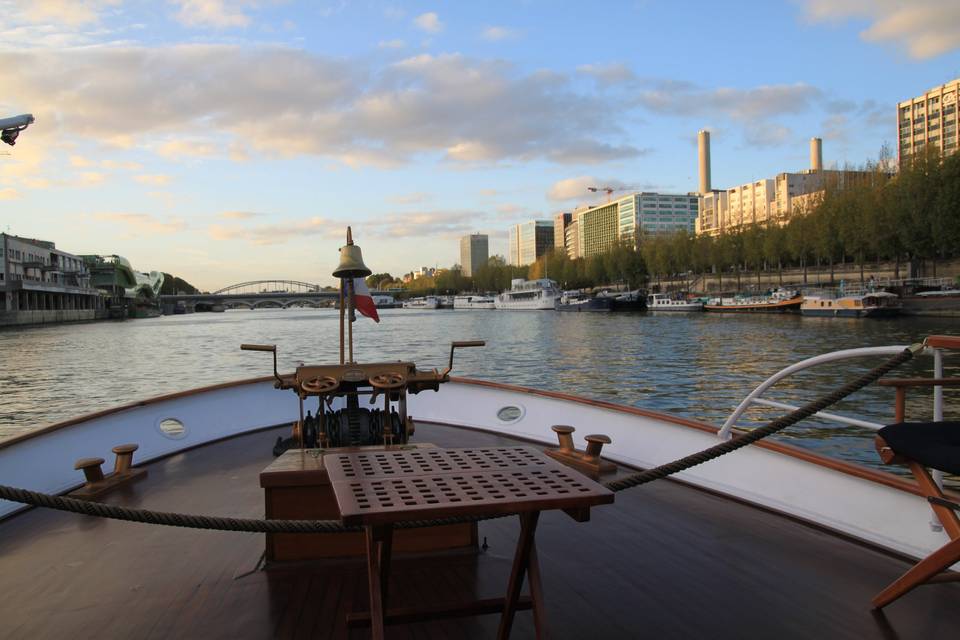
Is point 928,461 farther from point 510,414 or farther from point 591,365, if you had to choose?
point 591,365

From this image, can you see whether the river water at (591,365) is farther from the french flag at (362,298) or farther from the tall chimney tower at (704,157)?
the tall chimney tower at (704,157)

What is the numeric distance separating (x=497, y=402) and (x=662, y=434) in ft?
6.84

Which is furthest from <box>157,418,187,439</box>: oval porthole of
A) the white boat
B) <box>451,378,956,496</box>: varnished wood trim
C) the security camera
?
the white boat

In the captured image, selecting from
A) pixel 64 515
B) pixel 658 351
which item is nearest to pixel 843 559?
pixel 64 515

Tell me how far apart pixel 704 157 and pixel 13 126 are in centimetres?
16199

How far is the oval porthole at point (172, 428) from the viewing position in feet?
17.5

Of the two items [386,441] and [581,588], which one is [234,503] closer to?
[386,441]

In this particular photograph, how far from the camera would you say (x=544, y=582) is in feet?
8.89

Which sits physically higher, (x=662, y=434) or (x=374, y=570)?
(x=374, y=570)

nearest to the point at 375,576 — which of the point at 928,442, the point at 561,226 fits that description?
the point at 928,442

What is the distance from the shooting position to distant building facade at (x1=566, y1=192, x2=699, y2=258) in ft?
488

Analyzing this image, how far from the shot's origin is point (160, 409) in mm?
5484

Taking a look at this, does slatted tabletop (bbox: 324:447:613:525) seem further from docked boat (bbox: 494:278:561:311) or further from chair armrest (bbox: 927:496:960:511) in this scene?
docked boat (bbox: 494:278:561:311)

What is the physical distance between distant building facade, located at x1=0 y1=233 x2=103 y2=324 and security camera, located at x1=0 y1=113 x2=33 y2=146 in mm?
29889
